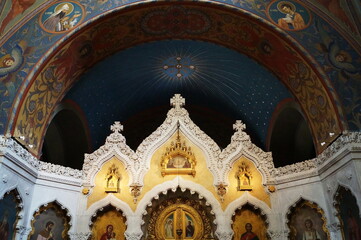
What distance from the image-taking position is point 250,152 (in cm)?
1128

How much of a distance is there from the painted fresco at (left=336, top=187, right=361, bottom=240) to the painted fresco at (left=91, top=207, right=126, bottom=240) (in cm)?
607

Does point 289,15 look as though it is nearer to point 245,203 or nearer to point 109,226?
point 245,203

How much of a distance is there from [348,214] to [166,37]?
303 inches

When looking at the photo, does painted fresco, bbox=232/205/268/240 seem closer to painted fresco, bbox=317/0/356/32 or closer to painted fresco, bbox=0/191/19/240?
painted fresco, bbox=317/0/356/32

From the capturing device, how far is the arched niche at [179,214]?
1081 cm

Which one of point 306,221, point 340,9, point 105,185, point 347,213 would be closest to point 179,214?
point 105,185

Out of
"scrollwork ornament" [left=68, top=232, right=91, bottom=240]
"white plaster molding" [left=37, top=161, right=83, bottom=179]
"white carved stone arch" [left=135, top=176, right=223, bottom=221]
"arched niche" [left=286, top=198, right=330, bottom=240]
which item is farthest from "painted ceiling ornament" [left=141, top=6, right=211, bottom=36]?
"scrollwork ornament" [left=68, top=232, right=91, bottom=240]

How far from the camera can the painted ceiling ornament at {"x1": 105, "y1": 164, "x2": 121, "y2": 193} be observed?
1073cm

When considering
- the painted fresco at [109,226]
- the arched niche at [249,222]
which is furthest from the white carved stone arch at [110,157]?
the arched niche at [249,222]

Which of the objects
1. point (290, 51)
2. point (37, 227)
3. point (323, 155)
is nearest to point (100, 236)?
point (37, 227)

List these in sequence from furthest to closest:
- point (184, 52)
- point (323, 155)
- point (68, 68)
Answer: point (184, 52) → point (68, 68) → point (323, 155)

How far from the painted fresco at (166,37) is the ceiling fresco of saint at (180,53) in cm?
3

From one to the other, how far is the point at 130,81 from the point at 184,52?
2.53 m

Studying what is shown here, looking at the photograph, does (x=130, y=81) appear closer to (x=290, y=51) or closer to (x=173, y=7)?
(x=173, y=7)
